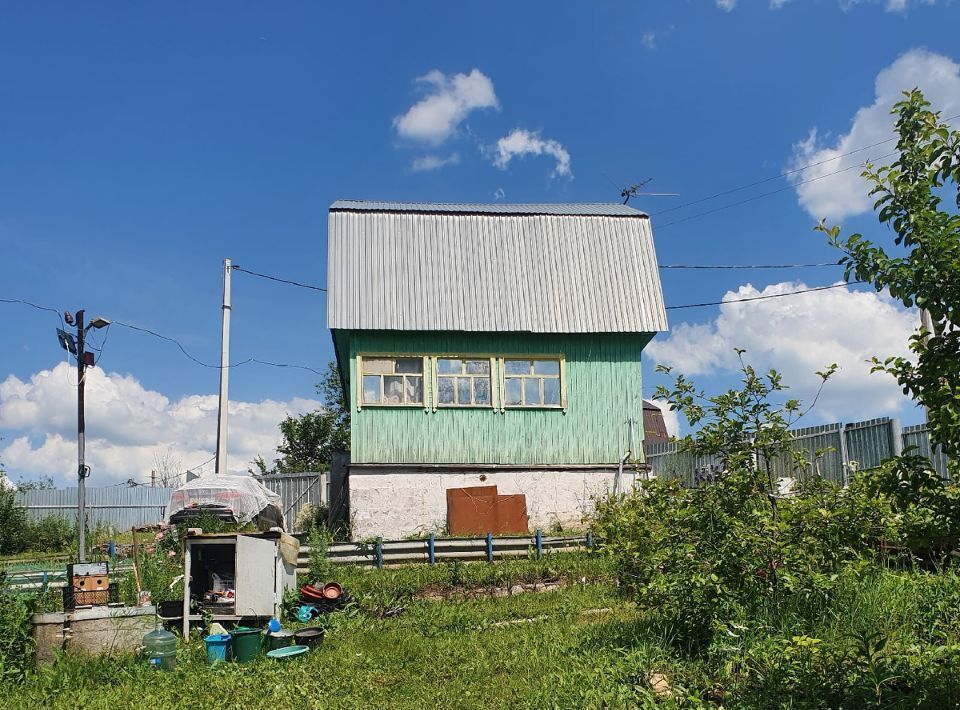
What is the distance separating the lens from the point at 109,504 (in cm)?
3328

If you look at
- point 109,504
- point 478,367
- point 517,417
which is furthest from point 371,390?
point 109,504

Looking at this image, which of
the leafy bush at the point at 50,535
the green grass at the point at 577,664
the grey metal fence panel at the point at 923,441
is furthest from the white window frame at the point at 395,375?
the leafy bush at the point at 50,535

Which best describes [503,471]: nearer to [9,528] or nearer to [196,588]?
[196,588]

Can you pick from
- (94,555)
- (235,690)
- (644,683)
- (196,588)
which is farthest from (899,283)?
(94,555)

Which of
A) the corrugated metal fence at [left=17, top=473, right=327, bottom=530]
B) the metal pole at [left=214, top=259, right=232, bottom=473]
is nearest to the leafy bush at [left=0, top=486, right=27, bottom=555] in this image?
the corrugated metal fence at [left=17, top=473, right=327, bottom=530]

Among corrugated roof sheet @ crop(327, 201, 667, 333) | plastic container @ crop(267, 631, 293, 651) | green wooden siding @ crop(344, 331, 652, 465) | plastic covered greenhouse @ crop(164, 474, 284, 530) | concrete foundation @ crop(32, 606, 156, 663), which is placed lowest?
plastic container @ crop(267, 631, 293, 651)

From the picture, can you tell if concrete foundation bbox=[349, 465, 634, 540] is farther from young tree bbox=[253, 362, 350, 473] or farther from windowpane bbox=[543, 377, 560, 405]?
young tree bbox=[253, 362, 350, 473]

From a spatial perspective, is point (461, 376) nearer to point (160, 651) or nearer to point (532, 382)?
point (532, 382)

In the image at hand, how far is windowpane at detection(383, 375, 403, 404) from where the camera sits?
70.3 feet

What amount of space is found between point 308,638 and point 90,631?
9.58 feet

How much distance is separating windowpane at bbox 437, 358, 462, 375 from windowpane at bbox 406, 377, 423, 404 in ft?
1.97

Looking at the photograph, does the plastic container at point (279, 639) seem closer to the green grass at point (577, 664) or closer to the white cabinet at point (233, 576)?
the green grass at point (577, 664)

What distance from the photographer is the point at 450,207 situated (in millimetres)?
24094

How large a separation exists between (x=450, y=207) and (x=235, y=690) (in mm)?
16804
